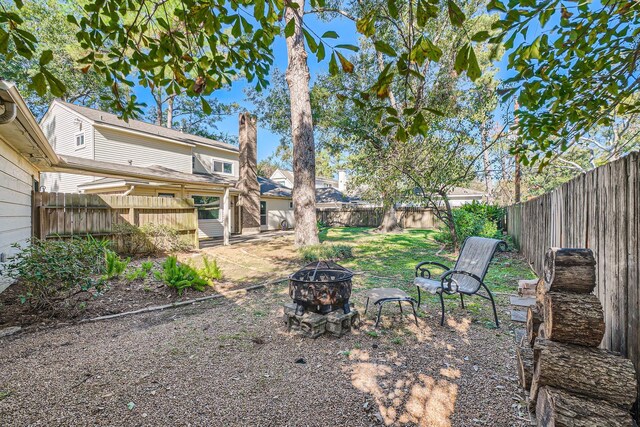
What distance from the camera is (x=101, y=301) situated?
477 centimetres

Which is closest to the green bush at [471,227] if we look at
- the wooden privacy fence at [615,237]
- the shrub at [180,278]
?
the wooden privacy fence at [615,237]

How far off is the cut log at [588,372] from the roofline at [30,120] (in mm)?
5738

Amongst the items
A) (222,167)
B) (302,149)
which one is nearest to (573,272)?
(302,149)

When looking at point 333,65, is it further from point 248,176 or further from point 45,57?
point 248,176

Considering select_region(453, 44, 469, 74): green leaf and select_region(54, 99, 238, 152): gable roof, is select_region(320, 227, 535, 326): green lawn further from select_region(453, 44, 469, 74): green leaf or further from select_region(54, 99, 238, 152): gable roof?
select_region(54, 99, 238, 152): gable roof

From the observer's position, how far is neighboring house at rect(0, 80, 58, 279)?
3.68 metres

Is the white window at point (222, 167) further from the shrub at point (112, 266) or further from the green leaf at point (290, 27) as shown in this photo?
the green leaf at point (290, 27)

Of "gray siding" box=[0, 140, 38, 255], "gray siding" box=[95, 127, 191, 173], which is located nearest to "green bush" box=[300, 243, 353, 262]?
"gray siding" box=[0, 140, 38, 255]

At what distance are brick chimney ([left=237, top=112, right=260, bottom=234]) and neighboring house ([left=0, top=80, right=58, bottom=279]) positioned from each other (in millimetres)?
9479

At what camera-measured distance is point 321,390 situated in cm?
246

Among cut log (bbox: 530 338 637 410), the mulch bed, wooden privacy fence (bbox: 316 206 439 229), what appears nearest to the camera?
cut log (bbox: 530 338 637 410)

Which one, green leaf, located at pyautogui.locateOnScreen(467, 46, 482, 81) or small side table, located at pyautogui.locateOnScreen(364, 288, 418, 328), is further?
small side table, located at pyautogui.locateOnScreen(364, 288, 418, 328)

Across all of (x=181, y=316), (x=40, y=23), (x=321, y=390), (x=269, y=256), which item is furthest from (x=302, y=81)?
Result: (x=40, y=23)

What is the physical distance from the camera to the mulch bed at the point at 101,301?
158 inches
